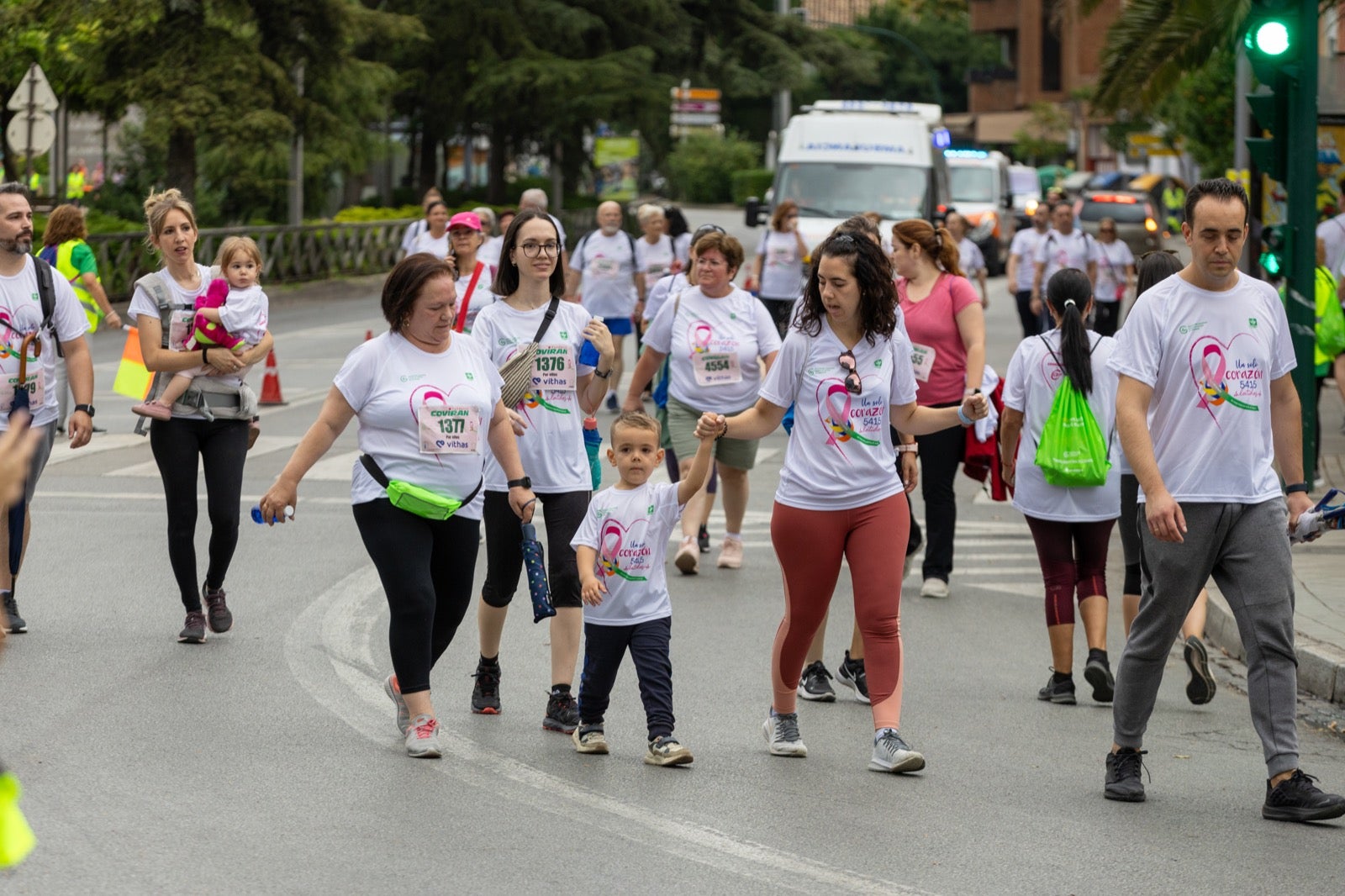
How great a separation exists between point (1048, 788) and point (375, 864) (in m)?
2.25

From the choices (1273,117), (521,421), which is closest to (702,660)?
(521,421)

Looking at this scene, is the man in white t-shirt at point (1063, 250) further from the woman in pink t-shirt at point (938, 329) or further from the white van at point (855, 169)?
the woman in pink t-shirt at point (938, 329)

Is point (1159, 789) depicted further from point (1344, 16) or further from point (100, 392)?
point (1344, 16)

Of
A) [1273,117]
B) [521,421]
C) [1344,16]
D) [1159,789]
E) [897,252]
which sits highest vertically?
[1344,16]

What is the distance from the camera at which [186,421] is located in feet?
26.5

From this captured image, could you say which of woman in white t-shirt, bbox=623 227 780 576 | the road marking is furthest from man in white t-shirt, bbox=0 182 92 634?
woman in white t-shirt, bbox=623 227 780 576

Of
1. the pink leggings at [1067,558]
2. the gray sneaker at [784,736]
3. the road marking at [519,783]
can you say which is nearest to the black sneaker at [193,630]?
the road marking at [519,783]

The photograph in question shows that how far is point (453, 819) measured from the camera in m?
5.66

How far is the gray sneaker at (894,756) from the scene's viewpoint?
626cm

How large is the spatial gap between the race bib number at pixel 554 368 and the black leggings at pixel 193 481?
1.73m

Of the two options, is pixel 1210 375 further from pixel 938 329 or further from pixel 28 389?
pixel 28 389

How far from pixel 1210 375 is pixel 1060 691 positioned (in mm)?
2082

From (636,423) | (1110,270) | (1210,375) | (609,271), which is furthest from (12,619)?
(1110,270)

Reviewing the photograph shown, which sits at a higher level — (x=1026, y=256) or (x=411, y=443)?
(x=1026, y=256)
